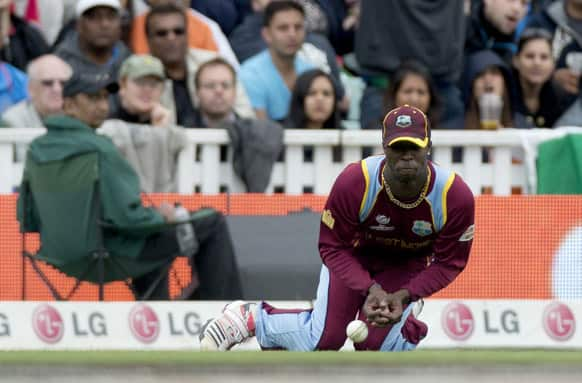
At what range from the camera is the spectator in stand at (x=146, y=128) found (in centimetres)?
1092

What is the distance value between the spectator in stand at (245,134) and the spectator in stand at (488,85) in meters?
1.67

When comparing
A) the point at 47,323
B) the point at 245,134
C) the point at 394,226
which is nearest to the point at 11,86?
the point at 245,134

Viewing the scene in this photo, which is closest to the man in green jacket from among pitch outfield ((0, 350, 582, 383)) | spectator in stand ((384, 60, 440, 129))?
spectator in stand ((384, 60, 440, 129))

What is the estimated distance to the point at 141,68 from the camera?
36.9ft

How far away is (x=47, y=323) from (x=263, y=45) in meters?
3.37

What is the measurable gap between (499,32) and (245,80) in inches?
93.3

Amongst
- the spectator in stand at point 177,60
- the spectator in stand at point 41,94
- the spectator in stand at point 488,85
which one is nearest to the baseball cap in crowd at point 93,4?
the spectator in stand at point 177,60

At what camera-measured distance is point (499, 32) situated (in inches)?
527

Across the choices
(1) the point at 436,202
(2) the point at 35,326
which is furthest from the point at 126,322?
(1) the point at 436,202

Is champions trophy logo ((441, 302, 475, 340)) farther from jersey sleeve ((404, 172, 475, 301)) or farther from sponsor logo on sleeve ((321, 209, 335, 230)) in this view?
sponsor logo on sleeve ((321, 209, 335, 230))

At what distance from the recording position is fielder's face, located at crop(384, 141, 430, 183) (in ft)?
24.6

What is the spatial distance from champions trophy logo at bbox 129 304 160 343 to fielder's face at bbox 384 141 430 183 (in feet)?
9.76

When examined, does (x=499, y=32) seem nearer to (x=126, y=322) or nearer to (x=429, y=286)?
(x=126, y=322)

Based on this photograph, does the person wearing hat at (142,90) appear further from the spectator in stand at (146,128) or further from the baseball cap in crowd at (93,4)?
the baseball cap in crowd at (93,4)
